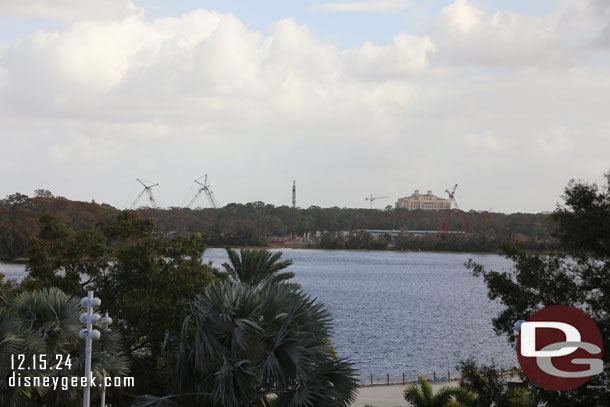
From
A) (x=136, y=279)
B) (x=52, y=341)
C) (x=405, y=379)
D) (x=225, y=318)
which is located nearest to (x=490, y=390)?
(x=225, y=318)

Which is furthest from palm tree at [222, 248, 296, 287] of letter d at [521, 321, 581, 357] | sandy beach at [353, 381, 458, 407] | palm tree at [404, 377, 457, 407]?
letter d at [521, 321, 581, 357]

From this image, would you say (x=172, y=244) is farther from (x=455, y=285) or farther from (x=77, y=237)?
(x=455, y=285)

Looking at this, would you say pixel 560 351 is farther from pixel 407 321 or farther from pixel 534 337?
pixel 407 321

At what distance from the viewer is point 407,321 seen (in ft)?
233

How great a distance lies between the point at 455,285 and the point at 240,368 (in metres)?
108

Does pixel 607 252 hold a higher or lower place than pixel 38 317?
higher

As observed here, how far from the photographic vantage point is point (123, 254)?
26734 millimetres

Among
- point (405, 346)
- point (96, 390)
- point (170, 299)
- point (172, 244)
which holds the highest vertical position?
point (172, 244)

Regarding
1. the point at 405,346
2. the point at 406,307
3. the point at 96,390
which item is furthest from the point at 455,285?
the point at 96,390

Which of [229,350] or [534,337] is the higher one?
[534,337]

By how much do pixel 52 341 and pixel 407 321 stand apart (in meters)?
55.4

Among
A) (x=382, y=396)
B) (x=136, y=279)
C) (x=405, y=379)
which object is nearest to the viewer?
(x=136, y=279)

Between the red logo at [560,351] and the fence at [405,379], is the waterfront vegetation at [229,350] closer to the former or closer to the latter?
the red logo at [560,351]

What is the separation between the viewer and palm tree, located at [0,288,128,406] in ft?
56.6
